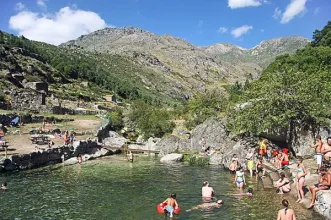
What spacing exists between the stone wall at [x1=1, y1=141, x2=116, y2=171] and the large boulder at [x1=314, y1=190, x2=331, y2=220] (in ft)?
87.8

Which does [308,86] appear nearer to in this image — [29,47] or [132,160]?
[132,160]

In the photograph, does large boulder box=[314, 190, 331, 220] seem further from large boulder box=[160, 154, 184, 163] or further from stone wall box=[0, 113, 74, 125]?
stone wall box=[0, 113, 74, 125]

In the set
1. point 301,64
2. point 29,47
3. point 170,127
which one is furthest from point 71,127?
point 29,47

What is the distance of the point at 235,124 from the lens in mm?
40500

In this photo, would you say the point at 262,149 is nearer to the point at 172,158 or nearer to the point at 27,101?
the point at 172,158

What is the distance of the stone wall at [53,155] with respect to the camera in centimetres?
3277

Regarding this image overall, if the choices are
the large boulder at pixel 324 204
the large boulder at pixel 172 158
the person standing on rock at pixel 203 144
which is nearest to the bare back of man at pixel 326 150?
the large boulder at pixel 324 204

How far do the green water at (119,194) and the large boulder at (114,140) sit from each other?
51.2ft

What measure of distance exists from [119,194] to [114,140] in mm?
29953

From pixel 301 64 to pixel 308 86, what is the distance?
35824mm

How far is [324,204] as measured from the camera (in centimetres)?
1869

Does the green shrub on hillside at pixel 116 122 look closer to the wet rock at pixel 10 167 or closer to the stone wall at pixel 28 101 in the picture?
the stone wall at pixel 28 101

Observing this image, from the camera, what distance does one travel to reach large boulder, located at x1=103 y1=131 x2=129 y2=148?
52.7 metres

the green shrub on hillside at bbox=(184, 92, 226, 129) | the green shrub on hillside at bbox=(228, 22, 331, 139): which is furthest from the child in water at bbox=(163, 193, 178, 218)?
the green shrub on hillside at bbox=(184, 92, 226, 129)
